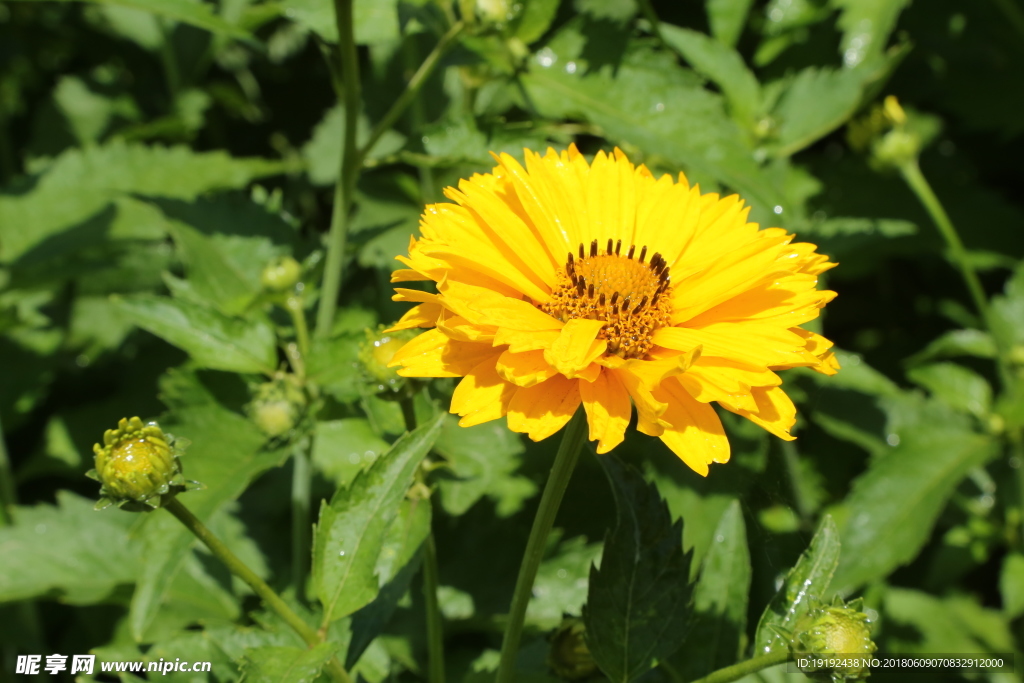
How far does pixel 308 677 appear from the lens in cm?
120

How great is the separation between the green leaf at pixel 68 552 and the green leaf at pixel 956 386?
221 cm

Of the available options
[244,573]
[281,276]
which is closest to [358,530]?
[244,573]

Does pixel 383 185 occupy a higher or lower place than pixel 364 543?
higher

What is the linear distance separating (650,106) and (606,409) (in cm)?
100

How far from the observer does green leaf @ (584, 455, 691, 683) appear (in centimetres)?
134

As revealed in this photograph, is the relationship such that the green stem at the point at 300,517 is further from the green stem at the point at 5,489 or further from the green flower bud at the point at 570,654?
the green stem at the point at 5,489

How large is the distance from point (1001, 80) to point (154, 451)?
3.05 m

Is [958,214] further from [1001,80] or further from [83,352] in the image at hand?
[83,352]

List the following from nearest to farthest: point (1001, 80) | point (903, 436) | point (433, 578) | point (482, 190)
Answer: point (482, 190) → point (433, 578) → point (903, 436) → point (1001, 80)

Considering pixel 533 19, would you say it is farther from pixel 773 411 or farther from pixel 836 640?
pixel 836 640

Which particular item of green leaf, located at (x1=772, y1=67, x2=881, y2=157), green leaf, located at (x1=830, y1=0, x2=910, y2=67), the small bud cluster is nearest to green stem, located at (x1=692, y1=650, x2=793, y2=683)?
the small bud cluster

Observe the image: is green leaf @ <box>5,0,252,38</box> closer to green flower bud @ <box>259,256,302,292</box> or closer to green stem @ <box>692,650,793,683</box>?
green flower bud @ <box>259,256,302,292</box>

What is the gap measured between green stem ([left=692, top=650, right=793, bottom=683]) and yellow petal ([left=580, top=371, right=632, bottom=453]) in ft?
1.29

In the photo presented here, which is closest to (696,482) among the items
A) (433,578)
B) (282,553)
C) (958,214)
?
(433,578)
